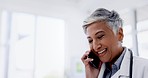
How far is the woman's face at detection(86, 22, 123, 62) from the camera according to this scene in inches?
44.3

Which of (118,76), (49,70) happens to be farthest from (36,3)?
(118,76)

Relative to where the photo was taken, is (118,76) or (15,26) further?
(15,26)

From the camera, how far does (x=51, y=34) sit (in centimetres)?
320

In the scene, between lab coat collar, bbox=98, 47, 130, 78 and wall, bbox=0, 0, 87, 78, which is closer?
lab coat collar, bbox=98, 47, 130, 78

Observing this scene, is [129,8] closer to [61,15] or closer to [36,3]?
[61,15]

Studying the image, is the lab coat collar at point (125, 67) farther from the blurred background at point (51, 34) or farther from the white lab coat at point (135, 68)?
the blurred background at point (51, 34)

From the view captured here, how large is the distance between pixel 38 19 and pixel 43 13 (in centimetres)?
Answer: 12

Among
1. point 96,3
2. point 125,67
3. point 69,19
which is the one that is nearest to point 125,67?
point 125,67

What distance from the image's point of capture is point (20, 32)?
3000 millimetres

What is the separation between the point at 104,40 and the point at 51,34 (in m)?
2.13

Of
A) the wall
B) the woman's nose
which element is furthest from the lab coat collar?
the wall

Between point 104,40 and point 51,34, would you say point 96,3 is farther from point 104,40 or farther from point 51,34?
point 104,40

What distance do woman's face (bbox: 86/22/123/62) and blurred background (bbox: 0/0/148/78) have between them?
5.74 ft

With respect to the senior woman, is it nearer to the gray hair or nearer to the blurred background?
the gray hair
